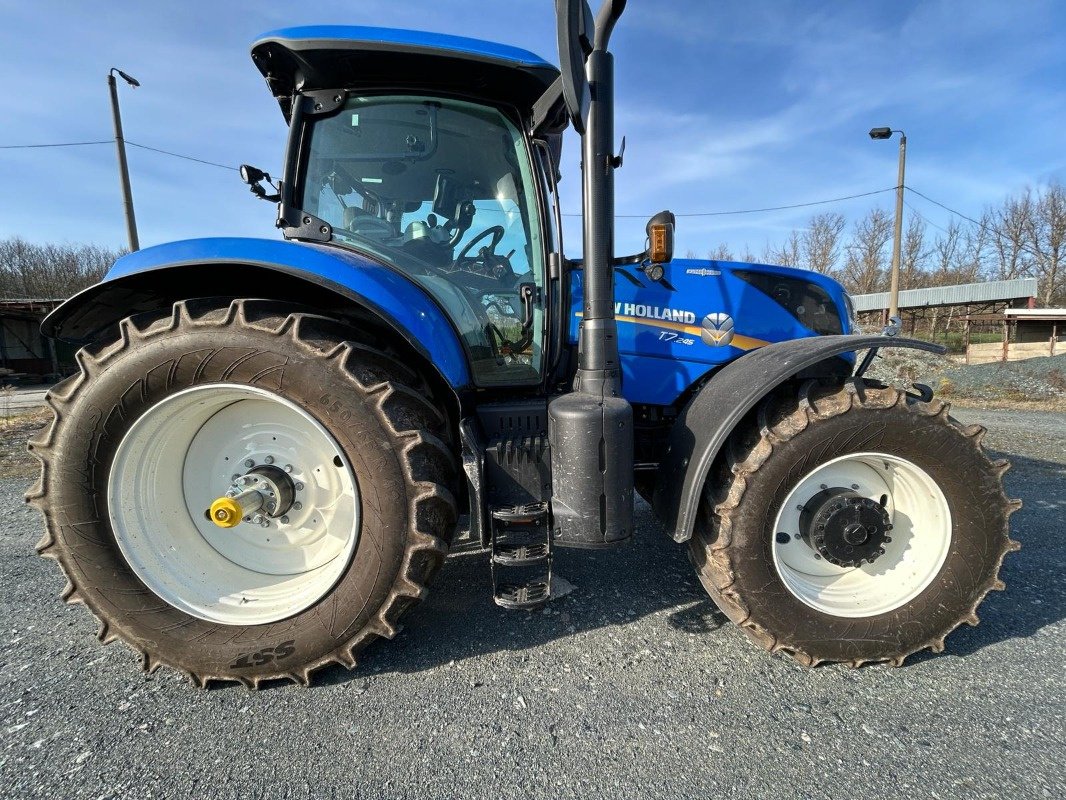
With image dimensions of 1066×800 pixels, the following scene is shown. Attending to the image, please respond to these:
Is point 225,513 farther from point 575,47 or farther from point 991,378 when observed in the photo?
point 991,378

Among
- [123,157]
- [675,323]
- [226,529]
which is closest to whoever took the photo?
[226,529]

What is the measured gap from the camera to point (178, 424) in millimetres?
1767

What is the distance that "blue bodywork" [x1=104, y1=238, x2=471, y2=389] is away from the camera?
1625 mm

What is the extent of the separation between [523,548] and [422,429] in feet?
1.87

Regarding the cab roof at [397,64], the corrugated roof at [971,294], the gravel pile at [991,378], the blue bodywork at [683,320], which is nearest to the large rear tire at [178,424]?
the blue bodywork at [683,320]

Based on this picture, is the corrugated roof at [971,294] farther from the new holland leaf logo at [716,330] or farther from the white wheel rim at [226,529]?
the white wheel rim at [226,529]

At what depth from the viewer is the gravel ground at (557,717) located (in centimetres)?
133

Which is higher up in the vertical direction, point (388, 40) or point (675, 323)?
point (388, 40)

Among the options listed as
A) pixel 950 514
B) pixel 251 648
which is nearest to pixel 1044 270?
pixel 950 514

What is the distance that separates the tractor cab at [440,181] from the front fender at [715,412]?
0.69 m

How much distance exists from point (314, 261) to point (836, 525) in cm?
204

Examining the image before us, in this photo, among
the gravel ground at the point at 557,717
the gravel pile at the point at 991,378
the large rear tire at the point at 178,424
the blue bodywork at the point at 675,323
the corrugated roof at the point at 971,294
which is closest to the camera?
the gravel ground at the point at 557,717

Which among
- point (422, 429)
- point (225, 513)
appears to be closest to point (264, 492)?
point (225, 513)

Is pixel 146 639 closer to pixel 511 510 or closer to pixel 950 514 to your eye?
A: pixel 511 510
